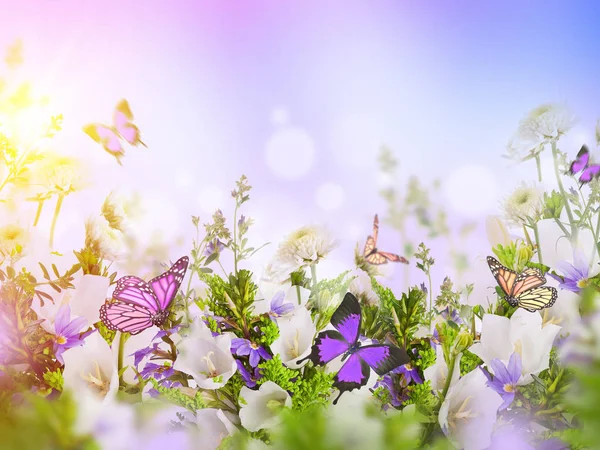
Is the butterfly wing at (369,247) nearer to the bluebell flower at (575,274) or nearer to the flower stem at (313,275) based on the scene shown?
the flower stem at (313,275)

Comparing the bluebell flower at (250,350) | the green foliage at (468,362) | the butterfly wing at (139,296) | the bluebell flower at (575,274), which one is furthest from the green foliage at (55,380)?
the bluebell flower at (575,274)

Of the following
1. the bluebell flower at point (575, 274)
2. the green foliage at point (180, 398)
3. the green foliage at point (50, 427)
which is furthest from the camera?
the bluebell flower at point (575, 274)

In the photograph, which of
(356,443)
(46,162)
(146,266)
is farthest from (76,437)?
(46,162)

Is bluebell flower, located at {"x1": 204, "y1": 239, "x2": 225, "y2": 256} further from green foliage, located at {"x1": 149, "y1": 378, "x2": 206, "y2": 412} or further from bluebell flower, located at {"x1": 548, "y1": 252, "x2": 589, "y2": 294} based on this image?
bluebell flower, located at {"x1": 548, "y1": 252, "x2": 589, "y2": 294}

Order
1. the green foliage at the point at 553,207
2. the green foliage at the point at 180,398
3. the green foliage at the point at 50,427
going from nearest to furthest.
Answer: the green foliage at the point at 50,427, the green foliage at the point at 180,398, the green foliage at the point at 553,207

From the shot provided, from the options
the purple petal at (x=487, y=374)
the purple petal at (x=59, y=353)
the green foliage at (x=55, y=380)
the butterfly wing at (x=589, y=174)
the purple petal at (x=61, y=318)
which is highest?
the butterfly wing at (x=589, y=174)

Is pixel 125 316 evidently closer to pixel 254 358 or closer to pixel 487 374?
pixel 254 358

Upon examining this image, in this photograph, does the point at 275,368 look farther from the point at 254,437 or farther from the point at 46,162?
the point at 46,162
